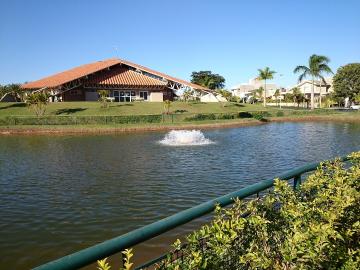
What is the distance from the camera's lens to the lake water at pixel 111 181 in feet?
32.5

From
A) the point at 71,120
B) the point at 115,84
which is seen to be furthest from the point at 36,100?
the point at 115,84

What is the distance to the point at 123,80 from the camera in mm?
64000

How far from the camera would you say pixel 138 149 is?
1029 inches

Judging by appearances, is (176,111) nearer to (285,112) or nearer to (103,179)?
(285,112)

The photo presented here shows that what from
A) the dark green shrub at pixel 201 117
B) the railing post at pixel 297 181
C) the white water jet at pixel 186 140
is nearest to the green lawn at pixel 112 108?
the dark green shrub at pixel 201 117

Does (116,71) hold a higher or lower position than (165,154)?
higher

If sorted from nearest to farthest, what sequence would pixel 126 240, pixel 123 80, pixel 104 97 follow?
pixel 126 240 < pixel 104 97 < pixel 123 80

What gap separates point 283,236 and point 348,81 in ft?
313

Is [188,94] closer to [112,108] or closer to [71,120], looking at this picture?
[112,108]

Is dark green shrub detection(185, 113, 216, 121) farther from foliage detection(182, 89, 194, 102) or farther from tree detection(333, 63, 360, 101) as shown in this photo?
tree detection(333, 63, 360, 101)

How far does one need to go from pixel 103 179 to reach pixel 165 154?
7334 mm

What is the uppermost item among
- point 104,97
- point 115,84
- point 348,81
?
point 348,81

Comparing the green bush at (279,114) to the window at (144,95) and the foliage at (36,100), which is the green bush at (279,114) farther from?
the foliage at (36,100)

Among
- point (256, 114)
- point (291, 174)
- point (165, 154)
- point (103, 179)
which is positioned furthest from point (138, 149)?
point (256, 114)
